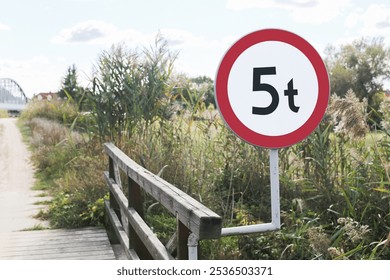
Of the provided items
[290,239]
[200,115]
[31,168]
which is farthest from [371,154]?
[31,168]

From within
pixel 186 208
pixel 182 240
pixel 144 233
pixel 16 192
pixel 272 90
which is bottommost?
pixel 16 192

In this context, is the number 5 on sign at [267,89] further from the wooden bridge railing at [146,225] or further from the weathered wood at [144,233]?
the weathered wood at [144,233]

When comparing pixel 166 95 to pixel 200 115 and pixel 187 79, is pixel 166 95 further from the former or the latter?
pixel 200 115

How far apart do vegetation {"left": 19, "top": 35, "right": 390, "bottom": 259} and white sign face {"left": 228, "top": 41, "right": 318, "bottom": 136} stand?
47.1 inches

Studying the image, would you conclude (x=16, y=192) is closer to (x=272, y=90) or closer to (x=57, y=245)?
(x=57, y=245)

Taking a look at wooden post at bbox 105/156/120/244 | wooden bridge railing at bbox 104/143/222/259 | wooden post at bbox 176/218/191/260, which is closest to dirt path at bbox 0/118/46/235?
wooden post at bbox 105/156/120/244

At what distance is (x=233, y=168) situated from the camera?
564 cm

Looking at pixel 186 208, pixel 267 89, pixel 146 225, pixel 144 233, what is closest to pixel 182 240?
pixel 186 208

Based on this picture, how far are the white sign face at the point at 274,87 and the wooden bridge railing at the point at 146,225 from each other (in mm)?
484

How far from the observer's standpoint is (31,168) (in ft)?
36.8

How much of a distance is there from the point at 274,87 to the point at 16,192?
6.81 metres

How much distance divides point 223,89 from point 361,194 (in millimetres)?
2470

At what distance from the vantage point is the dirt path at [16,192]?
20.6 feet
